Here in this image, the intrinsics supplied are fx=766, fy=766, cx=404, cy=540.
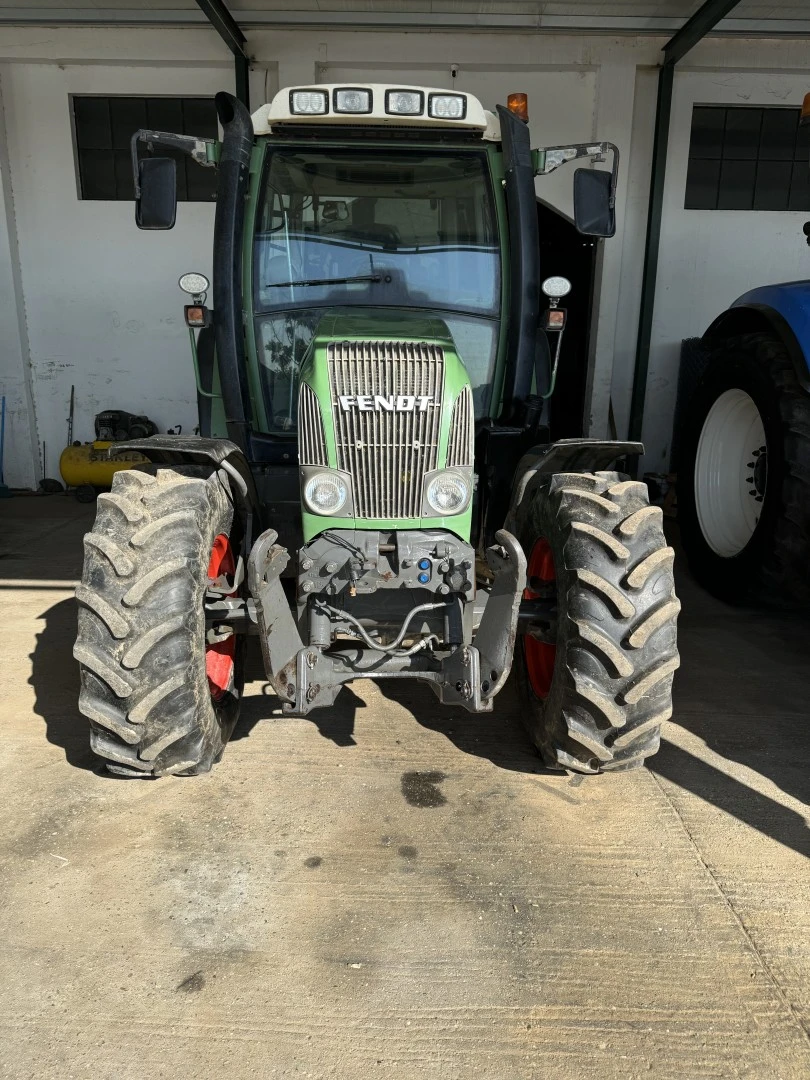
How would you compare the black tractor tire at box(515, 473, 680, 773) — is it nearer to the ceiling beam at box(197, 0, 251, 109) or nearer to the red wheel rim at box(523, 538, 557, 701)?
the red wheel rim at box(523, 538, 557, 701)

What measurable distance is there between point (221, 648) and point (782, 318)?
3286 millimetres

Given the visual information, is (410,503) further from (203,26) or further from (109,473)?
(203,26)

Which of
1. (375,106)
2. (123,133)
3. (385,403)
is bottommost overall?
(385,403)

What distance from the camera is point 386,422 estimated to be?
2.44 meters

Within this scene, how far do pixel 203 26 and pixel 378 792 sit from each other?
6.84 m

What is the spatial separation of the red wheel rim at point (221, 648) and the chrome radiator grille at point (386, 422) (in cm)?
59

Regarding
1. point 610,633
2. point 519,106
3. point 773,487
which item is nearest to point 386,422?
point 610,633

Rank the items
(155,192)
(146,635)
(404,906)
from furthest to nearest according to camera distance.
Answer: (155,192) < (146,635) < (404,906)

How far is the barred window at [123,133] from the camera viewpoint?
698cm

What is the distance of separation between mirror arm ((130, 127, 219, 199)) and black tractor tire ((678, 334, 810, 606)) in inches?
116

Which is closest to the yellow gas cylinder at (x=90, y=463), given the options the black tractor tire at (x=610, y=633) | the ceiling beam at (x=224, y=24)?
the ceiling beam at (x=224, y=24)

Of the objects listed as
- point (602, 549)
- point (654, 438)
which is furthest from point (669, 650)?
point (654, 438)

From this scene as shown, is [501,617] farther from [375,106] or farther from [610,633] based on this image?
[375,106]

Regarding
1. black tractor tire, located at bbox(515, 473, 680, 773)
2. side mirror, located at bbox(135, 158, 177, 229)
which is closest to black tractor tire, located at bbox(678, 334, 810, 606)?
black tractor tire, located at bbox(515, 473, 680, 773)
